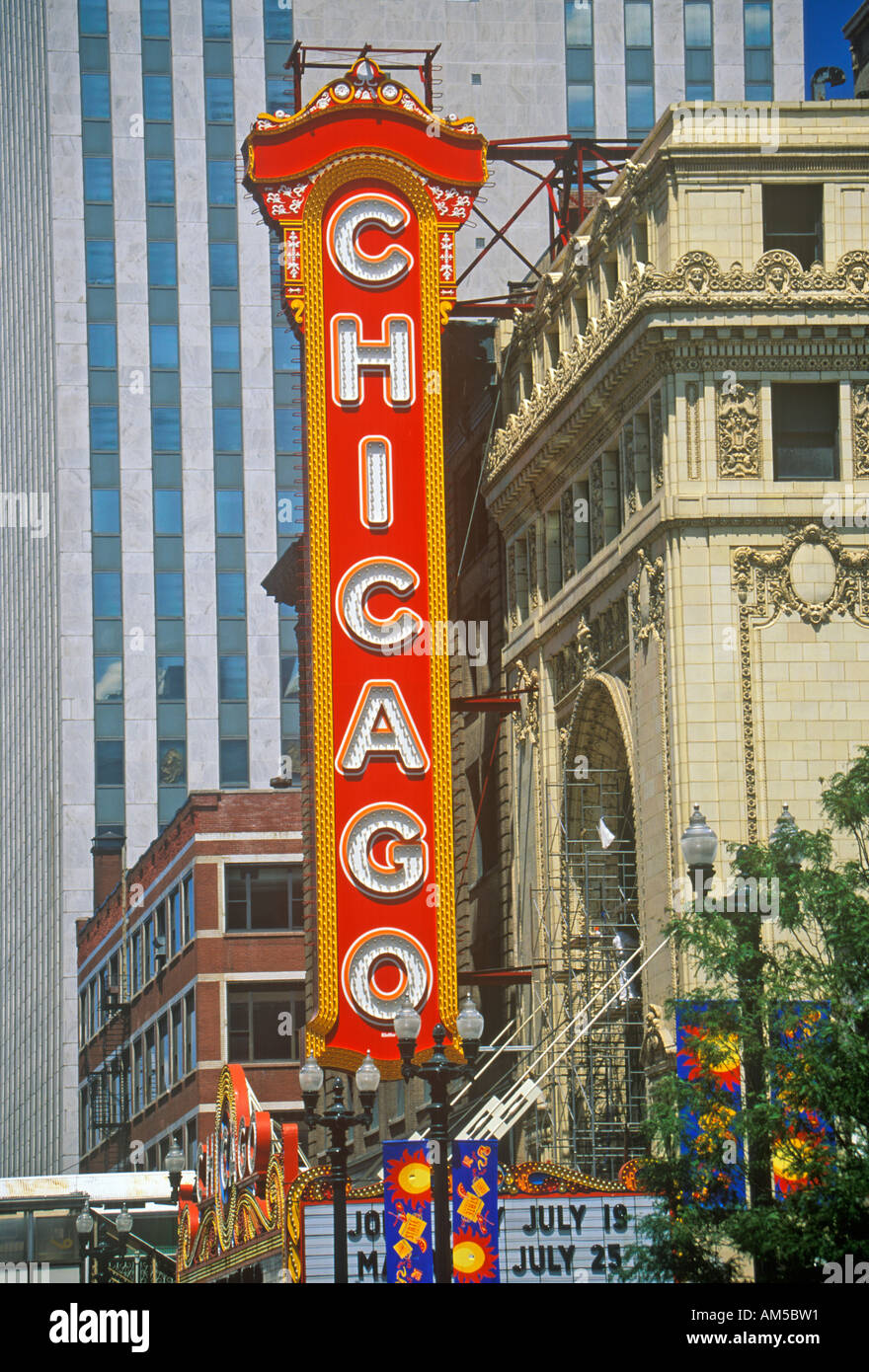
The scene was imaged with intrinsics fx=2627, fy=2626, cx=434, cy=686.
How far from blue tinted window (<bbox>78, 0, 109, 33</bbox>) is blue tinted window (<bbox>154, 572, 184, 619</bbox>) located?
87.2ft

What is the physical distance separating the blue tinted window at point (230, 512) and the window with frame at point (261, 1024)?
47477 millimetres

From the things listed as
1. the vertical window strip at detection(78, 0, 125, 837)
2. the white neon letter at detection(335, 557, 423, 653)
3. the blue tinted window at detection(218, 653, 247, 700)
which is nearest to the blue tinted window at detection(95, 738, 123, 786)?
the vertical window strip at detection(78, 0, 125, 837)

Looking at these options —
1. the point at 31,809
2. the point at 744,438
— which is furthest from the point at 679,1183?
the point at 31,809

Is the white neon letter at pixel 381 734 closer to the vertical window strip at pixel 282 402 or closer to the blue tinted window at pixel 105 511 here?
the vertical window strip at pixel 282 402

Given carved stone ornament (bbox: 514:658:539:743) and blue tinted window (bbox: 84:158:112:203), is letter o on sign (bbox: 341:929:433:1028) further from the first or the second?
blue tinted window (bbox: 84:158:112:203)

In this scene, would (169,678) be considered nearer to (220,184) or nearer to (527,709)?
(220,184)

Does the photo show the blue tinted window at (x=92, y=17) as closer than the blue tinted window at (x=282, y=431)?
Yes

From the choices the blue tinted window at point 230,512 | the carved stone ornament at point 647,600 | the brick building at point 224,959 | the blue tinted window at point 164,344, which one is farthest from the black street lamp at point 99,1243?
the blue tinted window at point 164,344

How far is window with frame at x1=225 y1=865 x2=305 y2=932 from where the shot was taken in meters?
83.1

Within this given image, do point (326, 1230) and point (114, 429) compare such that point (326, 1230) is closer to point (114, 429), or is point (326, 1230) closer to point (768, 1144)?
point (768, 1144)

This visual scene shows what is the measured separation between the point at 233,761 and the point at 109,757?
19.5 feet

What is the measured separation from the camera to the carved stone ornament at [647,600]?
46.2m
